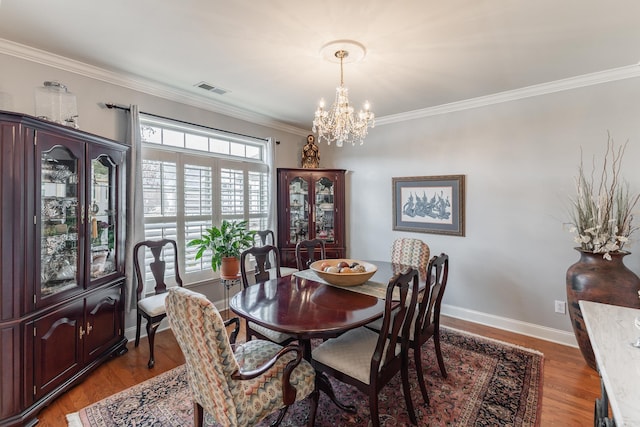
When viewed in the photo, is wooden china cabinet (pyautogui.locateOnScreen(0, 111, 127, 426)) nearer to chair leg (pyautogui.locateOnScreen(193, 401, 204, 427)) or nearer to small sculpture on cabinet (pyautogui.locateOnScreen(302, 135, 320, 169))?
chair leg (pyautogui.locateOnScreen(193, 401, 204, 427))

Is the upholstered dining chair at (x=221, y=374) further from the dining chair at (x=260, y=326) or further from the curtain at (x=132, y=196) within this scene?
the curtain at (x=132, y=196)

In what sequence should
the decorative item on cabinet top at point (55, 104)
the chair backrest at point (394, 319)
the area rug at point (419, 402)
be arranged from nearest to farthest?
1. the chair backrest at point (394, 319)
2. the area rug at point (419, 402)
3. the decorative item on cabinet top at point (55, 104)

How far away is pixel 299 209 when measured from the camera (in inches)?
180

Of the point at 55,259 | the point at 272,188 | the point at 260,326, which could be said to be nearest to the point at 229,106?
the point at 272,188

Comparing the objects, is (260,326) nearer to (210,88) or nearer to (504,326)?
(210,88)

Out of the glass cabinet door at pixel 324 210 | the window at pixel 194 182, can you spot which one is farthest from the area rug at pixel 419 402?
the glass cabinet door at pixel 324 210

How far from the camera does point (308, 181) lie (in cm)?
452

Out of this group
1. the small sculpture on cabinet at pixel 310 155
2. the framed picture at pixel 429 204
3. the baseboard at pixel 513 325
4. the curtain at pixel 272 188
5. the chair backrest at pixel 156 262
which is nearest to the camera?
the chair backrest at pixel 156 262

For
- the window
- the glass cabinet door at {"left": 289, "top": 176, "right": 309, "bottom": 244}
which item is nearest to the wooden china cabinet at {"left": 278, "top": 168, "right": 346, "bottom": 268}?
the glass cabinet door at {"left": 289, "top": 176, "right": 309, "bottom": 244}

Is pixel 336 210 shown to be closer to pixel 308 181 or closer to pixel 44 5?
pixel 308 181

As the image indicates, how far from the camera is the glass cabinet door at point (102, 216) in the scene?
8.20 feet

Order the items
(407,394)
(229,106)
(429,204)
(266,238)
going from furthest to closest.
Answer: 1. (266,238)
2. (429,204)
3. (229,106)
4. (407,394)

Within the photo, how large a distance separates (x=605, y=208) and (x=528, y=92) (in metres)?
1.44

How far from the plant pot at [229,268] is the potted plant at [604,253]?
326 centimetres
